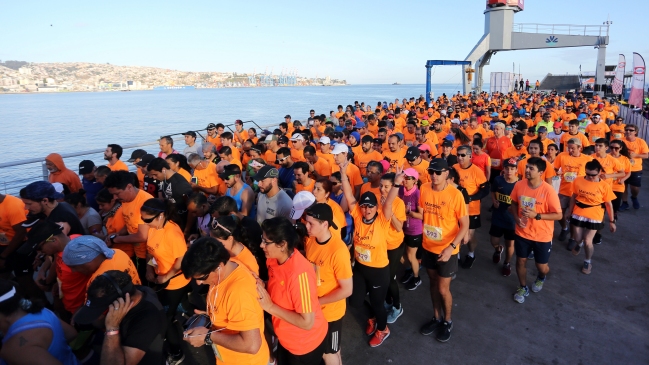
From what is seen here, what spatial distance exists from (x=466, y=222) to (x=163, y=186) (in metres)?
4.00

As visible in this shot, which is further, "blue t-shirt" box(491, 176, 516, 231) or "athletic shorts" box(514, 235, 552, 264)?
"blue t-shirt" box(491, 176, 516, 231)

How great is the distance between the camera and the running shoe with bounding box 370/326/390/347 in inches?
148

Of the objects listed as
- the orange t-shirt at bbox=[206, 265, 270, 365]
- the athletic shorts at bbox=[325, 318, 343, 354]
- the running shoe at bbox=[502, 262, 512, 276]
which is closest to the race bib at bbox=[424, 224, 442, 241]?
the athletic shorts at bbox=[325, 318, 343, 354]

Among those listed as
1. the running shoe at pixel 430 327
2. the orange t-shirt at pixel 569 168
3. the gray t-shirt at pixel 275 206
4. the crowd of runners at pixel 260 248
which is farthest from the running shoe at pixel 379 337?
the orange t-shirt at pixel 569 168

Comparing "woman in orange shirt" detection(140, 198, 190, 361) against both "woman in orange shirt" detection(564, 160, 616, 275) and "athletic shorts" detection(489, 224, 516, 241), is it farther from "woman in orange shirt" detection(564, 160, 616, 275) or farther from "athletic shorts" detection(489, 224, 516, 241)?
"woman in orange shirt" detection(564, 160, 616, 275)

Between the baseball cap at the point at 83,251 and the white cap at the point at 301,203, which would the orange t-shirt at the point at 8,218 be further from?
the white cap at the point at 301,203

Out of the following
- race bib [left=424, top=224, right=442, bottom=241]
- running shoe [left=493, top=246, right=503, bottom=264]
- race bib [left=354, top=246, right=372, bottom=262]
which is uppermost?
race bib [left=424, top=224, right=442, bottom=241]

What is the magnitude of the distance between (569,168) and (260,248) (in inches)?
216

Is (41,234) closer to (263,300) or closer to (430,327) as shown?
(263,300)

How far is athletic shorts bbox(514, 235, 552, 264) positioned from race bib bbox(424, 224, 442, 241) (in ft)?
4.66

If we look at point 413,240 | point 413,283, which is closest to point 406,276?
point 413,283

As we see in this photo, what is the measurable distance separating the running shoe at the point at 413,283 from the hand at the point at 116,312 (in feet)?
12.1

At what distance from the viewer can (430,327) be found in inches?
156

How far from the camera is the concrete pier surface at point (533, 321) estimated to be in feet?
11.7
